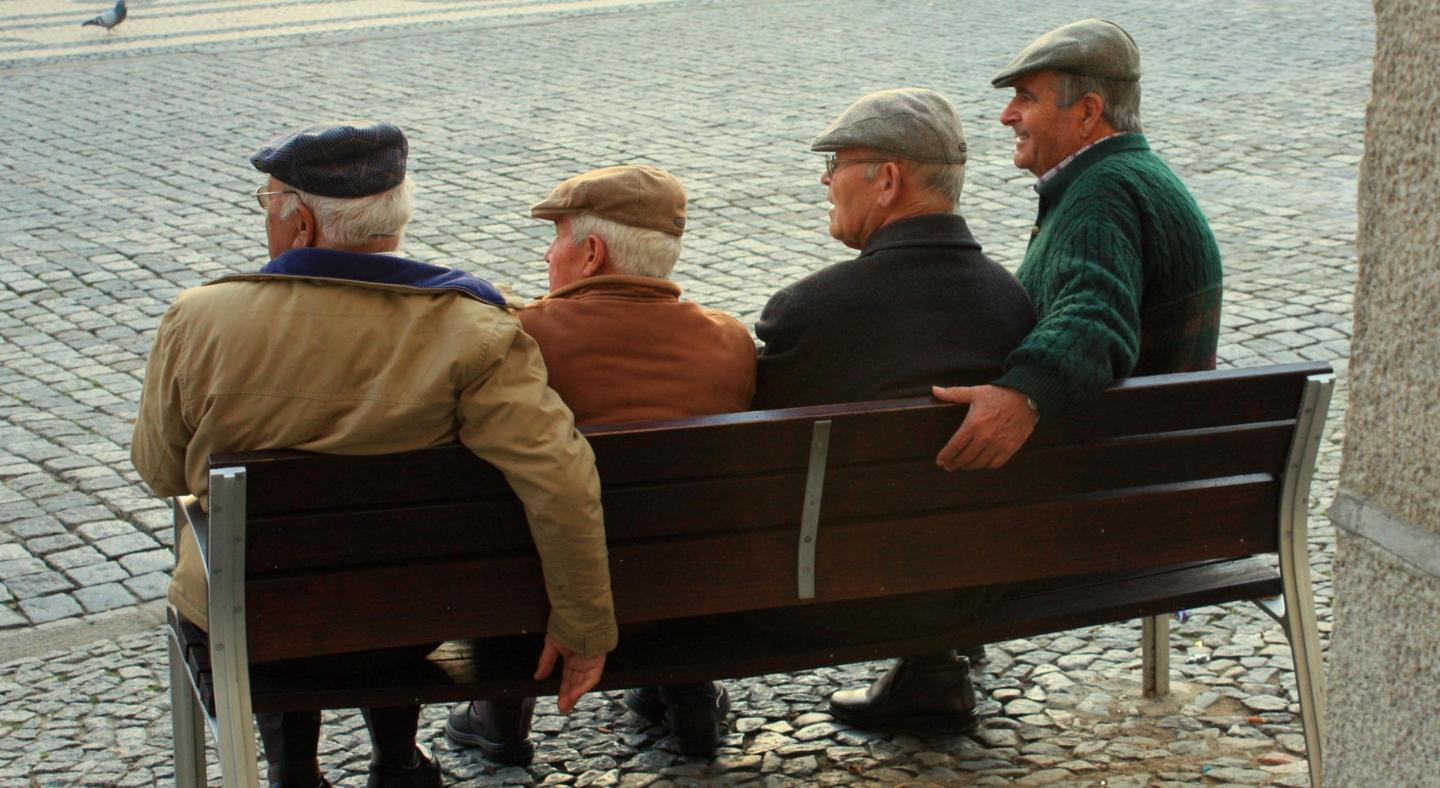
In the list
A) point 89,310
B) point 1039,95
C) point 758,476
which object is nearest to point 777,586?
point 758,476

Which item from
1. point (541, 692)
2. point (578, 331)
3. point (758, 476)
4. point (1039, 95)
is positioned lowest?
point (541, 692)

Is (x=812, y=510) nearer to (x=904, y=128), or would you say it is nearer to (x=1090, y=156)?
(x=904, y=128)

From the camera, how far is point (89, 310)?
24.3 ft

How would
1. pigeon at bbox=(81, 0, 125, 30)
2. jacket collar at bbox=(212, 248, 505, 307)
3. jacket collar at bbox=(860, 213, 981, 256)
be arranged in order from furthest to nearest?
1. pigeon at bbox=(81, 0, 125, 30)
2. jacket collar at bbox=(860, 213, 981, 256)
3. jacket collar at bbox=(212, 248, 505, 307)

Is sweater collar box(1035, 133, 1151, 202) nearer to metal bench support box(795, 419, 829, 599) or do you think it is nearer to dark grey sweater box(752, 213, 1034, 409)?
dark grey sweater box(752, 213, 1034, 409)

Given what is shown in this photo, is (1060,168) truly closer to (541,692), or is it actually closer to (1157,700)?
(1157,700)

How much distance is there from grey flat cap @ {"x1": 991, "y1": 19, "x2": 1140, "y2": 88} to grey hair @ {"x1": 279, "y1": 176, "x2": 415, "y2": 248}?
4.69 feet

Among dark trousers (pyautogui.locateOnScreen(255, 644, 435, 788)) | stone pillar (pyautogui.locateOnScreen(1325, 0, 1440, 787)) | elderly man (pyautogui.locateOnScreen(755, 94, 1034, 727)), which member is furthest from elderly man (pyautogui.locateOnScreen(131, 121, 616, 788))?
stone pillar (pyautogui.locateOnScreen(1325, 0, 1440, 787))

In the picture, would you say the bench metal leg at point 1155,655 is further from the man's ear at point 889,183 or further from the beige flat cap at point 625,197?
the beige flat cap at point 625,197

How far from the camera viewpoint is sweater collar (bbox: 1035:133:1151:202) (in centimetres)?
375

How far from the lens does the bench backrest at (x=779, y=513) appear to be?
2855mm

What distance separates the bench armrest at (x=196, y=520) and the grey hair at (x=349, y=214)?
0.52 meters

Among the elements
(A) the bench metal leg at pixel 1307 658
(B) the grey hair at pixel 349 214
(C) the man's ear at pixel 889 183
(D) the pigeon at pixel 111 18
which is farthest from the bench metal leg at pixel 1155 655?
(D) the pigeon at pixel 111 18

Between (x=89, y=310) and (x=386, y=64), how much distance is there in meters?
6.97
